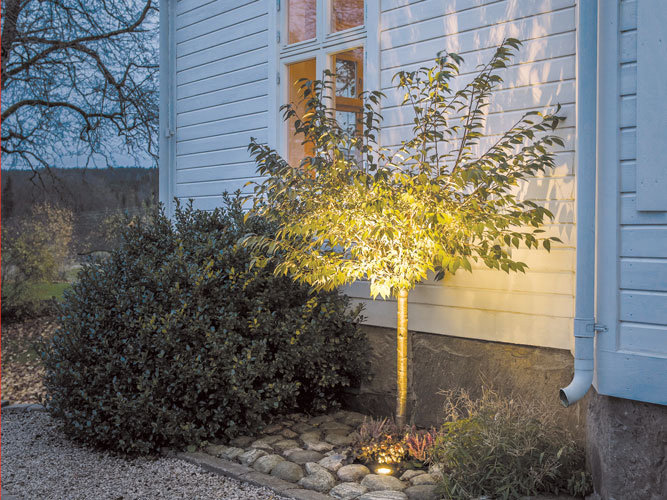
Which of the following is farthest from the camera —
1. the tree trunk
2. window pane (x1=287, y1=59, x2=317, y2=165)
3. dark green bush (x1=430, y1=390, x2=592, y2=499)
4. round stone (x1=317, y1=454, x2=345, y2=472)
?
window pane (x1=287, y1=59, x2=317, y2=165)

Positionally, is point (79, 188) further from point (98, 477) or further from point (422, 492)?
point (422, 492)

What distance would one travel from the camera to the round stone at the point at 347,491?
3338mm

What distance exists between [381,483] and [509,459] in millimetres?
676

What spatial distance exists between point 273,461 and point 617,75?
2732mm

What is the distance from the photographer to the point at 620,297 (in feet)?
9.84

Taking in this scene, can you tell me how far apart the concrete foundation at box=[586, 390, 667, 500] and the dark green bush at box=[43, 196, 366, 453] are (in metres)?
1.97

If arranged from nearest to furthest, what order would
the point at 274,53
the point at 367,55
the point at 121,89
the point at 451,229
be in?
1. the point at 451,229
2. the point at 367,55
3. the point at 274,53
4. the point at 121,89

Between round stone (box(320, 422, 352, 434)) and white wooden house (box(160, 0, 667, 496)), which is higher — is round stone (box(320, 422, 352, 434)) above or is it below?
below

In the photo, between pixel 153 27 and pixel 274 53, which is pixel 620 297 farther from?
pixel 153 27

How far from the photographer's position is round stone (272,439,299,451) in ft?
13.4

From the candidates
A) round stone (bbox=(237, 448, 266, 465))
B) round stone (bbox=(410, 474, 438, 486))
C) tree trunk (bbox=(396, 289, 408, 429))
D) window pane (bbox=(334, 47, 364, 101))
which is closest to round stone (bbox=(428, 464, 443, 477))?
round stone (bbox=(410, 474, 438, 486))

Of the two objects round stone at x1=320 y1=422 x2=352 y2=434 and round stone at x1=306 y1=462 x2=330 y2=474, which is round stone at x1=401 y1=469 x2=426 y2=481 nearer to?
round stone at x1=306 y1=462 x2=330 y2=474

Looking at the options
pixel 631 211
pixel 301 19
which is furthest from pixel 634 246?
pixel 301 19

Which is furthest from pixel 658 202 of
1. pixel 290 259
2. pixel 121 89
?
pixel 121 89
